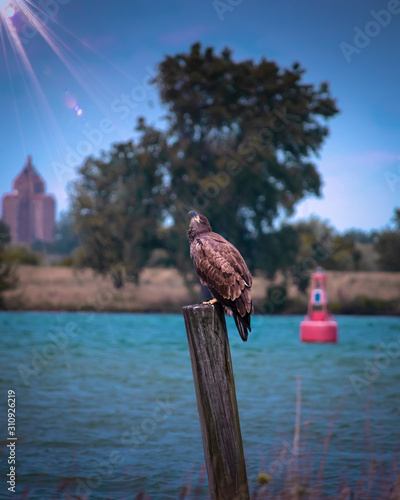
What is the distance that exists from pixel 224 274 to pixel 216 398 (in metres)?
0.97

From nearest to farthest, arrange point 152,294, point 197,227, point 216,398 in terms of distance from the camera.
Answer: point 216,398
point 197,227
point 152,294

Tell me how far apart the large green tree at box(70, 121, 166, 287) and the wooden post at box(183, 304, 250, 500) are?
3204 cm

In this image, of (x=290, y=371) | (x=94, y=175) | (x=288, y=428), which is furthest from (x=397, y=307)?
(x=288, y=428)

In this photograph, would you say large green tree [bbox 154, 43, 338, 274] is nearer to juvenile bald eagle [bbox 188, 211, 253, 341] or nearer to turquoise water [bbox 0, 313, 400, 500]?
turquoise water [bbox 0, 313, 400, 500]

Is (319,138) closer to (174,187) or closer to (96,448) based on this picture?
(174,187)

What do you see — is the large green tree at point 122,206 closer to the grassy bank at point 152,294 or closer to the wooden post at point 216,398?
the grassy bank at point 152,294

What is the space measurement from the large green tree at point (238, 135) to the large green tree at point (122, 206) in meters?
1.33

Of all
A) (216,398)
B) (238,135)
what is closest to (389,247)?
(238,135)

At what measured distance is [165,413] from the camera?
11195 mm

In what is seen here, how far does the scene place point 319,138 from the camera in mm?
37156

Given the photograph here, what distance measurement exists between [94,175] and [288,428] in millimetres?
32238

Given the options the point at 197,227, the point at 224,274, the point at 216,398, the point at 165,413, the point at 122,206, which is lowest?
the point at 165,413

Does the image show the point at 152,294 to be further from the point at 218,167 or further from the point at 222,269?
the point at 222,269

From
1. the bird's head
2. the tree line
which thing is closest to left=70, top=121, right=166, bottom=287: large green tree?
the tree line
